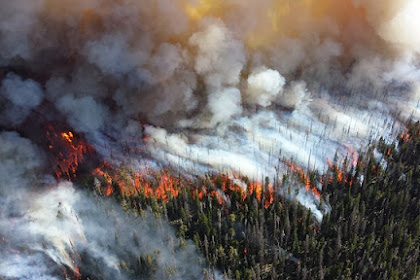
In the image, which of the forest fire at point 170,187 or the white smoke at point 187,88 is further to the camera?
the white smoke at point 187,88

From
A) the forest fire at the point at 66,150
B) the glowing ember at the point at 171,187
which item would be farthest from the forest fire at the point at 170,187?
the forest fire at the point at 66,150

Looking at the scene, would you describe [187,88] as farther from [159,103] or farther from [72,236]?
[72,236]

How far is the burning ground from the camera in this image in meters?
70.0

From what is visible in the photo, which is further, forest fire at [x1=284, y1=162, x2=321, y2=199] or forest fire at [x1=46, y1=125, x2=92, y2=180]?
forest fire at [x1=284, y1=162, x2=321, y2=199]

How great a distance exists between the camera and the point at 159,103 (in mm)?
75125

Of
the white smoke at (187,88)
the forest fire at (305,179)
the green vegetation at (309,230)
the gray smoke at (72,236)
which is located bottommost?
the gray smoke at (72,236)

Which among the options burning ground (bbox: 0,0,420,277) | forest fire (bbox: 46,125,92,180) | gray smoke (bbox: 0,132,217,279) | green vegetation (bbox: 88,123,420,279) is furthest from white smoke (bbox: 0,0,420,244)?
gray smoke (bbox: 0,132,217,279)

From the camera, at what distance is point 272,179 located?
231ft

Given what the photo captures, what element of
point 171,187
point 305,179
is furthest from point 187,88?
point 305,179

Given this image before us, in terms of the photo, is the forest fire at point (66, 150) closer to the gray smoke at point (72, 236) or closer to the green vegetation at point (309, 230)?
the gray smoke at point (72, 236)

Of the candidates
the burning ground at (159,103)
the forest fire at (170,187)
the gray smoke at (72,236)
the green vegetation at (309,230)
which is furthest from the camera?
the burning ground at (159,103)

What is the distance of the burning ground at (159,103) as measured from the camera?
70000 mm

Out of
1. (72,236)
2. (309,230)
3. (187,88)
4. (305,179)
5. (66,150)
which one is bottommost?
(72,236)

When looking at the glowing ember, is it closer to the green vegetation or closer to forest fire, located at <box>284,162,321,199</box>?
forest fire, located at <box>284,162,321,199</box>
